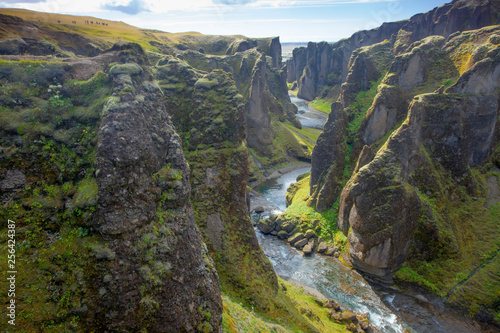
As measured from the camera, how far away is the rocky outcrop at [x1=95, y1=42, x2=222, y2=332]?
12.2 meters

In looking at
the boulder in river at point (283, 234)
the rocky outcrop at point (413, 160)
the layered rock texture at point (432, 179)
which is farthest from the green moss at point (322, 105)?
the boulder in river at point (283, 234)

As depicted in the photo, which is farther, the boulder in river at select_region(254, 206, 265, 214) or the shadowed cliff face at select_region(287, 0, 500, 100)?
the shadowed cliff face at select_region(287, 0, 500, 100)

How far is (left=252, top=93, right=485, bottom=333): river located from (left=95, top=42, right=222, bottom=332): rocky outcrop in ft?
72.2

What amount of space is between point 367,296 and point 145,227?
29.1 meters

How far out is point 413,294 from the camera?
104 ft

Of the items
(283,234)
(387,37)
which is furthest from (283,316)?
(387,37)

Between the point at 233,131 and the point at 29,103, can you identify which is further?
the point at 233,131

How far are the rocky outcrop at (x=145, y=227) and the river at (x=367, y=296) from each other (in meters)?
22.0

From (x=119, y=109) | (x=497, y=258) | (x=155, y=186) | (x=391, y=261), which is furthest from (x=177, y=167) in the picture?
(x=497, y=258)

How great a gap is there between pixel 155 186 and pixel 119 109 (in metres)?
4.30

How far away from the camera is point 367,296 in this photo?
105ft

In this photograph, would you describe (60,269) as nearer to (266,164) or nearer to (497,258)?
(497,258)

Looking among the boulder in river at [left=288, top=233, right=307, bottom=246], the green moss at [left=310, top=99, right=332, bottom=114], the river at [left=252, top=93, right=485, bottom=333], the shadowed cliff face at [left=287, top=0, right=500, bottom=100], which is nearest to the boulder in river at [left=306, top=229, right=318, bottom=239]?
the boulder in river at [left=288, top=233, right=307, bottom=246]

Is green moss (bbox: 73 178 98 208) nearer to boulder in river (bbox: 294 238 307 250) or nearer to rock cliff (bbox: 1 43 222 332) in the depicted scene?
rock cliff (bbox: 1 43 222 332)
